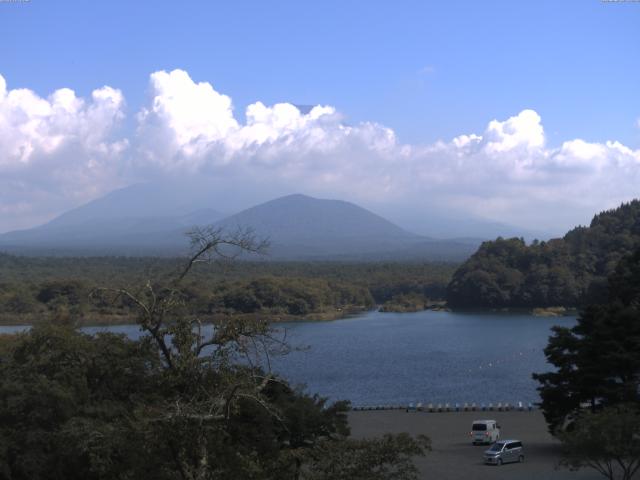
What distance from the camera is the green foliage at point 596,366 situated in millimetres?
13211

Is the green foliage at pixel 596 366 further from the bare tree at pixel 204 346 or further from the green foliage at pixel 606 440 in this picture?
the bare tree at pixel 204 346

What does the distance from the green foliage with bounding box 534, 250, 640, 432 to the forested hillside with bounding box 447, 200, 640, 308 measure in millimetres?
39138

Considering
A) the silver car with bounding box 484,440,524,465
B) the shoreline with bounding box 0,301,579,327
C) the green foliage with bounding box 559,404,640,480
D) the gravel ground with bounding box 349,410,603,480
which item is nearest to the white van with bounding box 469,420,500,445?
the gravel ground with bounding box 349,410,603,480

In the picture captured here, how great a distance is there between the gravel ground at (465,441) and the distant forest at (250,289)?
1727 centimetres

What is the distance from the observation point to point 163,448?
5719 mm

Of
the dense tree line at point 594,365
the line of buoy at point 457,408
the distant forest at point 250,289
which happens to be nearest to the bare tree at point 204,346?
the dense tree line at point 594,365

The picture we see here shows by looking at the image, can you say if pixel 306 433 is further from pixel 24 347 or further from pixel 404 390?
pixel 404 390

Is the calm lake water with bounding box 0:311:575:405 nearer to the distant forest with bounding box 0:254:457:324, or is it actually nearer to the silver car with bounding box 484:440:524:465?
the distant forest with bounding box 0:254:457:324

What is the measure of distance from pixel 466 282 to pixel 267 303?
1469cm

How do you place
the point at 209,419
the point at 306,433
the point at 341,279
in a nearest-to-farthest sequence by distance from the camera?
the point at 209,419, the point at 306,433, the point at 341,279

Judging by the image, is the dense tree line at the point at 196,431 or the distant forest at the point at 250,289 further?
the distant forest at the point at 250,289

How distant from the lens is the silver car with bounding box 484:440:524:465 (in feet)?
41.4

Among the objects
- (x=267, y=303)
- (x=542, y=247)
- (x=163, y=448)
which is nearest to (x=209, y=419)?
(x=163, y=448)

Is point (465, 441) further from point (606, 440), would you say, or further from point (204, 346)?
point (204, 346)
